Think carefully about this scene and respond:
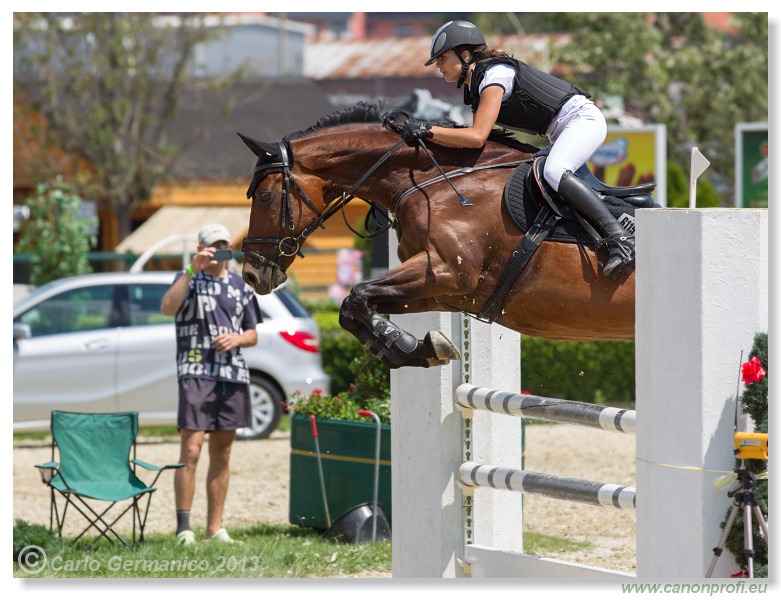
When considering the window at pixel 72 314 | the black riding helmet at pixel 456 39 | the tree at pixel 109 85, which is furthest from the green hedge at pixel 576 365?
the tree at pixel 109 85

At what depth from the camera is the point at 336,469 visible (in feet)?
24.2

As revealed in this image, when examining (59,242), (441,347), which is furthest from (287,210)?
(59,242)

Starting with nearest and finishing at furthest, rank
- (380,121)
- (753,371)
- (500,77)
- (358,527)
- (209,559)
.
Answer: (753,371) < (500,77) < (380,121) < (209,559) < (358,527)

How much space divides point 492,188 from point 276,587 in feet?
6.18

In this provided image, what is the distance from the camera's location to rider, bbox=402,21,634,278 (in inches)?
196

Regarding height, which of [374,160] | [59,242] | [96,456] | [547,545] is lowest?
[547,545]

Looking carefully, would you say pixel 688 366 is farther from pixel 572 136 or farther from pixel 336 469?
pixel 336 469

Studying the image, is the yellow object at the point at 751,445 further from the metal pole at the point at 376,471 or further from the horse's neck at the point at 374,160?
the metal pole at the point at 376,471

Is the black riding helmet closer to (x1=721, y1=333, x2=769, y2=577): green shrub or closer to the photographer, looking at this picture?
(x1=721, y1=333, x2=769, y2=577): green shrub

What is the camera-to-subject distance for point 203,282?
745 centimetres

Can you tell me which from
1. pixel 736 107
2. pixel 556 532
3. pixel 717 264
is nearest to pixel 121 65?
pixel 736 107

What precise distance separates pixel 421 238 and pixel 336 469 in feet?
8.76

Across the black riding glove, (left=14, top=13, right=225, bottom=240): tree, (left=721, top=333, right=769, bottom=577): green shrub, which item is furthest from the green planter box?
(left=14, top=13, right=225, bottom=240): tree

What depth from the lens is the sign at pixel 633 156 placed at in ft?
52.4
